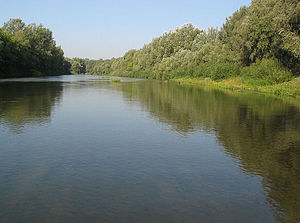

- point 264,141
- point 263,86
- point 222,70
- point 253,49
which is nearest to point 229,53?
point 222,70

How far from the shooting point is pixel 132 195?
7.70 meters

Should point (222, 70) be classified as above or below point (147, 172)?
above

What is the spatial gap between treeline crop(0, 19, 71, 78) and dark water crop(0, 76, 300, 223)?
6981 cm

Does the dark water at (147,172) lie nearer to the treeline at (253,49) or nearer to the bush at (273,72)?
the treeline at (253,49)

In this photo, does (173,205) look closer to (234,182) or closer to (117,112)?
(234,182)

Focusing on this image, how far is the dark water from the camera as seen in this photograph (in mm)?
6891

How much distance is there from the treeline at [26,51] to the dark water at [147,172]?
69809 mm

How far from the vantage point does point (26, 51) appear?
99.8m

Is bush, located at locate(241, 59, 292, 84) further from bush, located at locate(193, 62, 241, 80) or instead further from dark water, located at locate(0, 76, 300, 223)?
dark water, located at locate(0, 76, 300, 223)

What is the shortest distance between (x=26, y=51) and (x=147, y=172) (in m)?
102

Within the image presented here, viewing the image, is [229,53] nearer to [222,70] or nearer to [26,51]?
[222,70]

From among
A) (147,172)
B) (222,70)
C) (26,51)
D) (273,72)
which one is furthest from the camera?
(26,51)

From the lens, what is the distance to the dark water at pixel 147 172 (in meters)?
6.89

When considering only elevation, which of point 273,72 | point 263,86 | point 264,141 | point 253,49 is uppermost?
point 253,49
